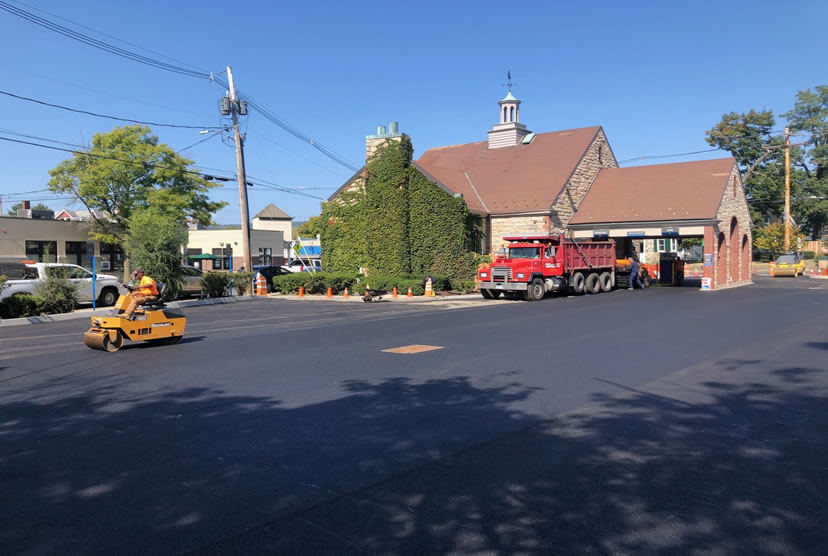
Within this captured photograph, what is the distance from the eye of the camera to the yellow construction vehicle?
42.8 ft

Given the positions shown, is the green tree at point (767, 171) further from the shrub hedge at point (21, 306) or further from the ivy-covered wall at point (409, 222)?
the shrub hedge at point (21, 306)

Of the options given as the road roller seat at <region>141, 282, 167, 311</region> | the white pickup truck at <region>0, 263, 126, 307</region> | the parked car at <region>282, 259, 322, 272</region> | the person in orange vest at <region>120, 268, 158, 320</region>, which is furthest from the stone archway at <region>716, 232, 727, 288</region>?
the person in orange vest at <region>120, 268, 158, 320</region>

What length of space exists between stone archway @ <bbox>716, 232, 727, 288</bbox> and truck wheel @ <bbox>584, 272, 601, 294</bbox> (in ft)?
25.5

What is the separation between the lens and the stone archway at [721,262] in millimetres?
35456

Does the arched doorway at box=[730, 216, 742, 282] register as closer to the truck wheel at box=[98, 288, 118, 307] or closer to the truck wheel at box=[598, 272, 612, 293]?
the truck wheel at box=[598, 272, 612, 293]

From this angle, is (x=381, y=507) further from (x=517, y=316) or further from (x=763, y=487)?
(x=517, y=316)

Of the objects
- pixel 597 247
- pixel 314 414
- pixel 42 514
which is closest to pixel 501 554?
pixel 42 514

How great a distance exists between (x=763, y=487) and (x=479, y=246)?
31.8 m

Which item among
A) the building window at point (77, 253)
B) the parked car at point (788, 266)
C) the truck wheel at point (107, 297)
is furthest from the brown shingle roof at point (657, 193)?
the building window at point (77, 253)

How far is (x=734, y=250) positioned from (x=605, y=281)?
1116 centimetres

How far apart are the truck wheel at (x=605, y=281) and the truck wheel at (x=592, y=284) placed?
333 mm

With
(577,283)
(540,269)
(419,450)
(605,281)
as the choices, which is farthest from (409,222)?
(419,450)

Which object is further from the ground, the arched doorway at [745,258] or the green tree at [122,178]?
the green tree at [122,178]

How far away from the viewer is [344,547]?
4.20 m
